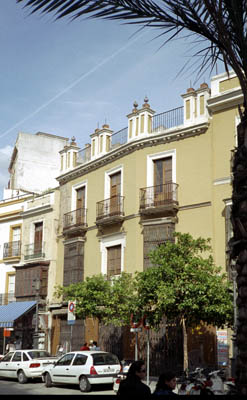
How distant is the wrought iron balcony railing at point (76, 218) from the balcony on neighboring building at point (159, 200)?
4.86 m

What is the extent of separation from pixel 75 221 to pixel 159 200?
266 inches

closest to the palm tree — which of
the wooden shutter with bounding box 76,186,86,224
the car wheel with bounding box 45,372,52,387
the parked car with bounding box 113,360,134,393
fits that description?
Answer: the parked car with bounding box 113,360,134,393

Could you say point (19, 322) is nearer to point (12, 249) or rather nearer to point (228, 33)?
point (12, 249)

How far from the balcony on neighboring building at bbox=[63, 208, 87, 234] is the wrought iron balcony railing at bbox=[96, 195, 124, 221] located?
1364 mm

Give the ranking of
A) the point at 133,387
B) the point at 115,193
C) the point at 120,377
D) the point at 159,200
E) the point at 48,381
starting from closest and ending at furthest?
the point at 133,387 → the point at 120,377 → the point at 48,381 → the point at 159,200 → the point at 115,193

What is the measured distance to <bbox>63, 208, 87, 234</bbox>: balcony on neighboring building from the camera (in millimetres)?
27641

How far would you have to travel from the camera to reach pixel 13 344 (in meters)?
31.2

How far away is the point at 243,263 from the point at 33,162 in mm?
35942

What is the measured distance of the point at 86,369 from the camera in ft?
55.1

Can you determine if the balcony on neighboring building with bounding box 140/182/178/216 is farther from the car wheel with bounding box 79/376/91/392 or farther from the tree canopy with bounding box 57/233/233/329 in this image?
the car wheel with bounding box 79/376/91/392

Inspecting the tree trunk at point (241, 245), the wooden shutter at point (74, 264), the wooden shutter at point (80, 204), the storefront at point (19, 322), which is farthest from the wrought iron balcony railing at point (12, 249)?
the tree trunk at point (241, 245)

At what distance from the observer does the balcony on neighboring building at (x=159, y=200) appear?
22.5 m

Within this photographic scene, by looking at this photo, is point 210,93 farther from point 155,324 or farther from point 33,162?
point 33,162

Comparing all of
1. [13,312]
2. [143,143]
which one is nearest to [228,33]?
[143,143]
